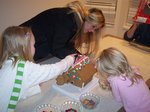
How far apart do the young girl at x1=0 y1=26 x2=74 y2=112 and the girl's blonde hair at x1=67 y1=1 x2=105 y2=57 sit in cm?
49

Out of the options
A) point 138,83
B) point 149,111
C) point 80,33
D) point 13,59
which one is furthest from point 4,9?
point 149,111

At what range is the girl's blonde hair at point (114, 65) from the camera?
119 centimetres

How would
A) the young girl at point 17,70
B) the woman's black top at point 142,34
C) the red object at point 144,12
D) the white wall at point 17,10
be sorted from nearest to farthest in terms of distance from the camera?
the young girl at point 17,70
the red object at point 144,12
the white wall at point 17,10
the woman's black top at point 142,34

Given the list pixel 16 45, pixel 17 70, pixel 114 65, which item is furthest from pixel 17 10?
pixel 114 65

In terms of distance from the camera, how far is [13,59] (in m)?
1.13

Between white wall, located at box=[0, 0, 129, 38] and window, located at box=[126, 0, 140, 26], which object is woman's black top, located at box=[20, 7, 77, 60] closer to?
white wall, located at box=[0, 0, 129, 38]

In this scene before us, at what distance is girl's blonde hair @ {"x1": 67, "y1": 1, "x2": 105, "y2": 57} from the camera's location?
153 centimetres

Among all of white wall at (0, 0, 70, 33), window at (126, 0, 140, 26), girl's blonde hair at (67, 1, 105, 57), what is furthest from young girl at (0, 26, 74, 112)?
window at (126, 0, 140, 26)

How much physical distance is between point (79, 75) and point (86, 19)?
486 millimetres

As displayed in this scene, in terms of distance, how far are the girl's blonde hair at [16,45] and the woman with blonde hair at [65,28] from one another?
0.43 meters

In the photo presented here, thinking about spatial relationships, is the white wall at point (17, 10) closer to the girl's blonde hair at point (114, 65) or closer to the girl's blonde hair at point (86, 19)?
the girl's blonde hair at point (86, 19)

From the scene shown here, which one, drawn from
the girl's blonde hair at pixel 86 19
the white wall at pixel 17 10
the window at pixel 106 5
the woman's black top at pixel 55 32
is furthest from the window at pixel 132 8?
the woman's black top at pixel 55 32

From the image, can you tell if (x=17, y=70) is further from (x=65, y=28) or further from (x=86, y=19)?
(x=86, y=19)

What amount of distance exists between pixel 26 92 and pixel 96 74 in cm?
48
